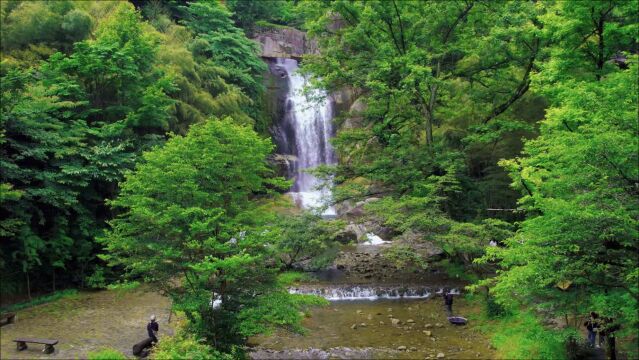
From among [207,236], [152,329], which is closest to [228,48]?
[152,329]

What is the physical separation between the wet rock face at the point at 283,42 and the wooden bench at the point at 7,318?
31594 millimetres

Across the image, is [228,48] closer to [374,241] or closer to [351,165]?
[351,165]

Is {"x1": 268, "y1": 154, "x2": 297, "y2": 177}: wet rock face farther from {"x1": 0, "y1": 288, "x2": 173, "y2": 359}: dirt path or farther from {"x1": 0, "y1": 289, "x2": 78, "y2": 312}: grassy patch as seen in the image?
{"x1": 0, "y1": 289, "x2": 78, "y2": 312}: grassy patch

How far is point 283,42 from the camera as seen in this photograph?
44.3 metres

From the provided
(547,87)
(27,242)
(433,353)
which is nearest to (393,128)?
(547,87)

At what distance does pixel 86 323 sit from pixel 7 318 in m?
2.50

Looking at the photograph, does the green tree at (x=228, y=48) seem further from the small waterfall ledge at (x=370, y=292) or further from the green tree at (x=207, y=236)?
the green tree at (x=207, y=236)

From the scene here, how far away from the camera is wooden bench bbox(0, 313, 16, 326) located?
1502cm

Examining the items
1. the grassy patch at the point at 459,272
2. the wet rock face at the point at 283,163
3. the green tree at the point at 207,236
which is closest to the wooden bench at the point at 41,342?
the green tree at the point at 207,236

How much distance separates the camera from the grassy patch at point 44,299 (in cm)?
1683

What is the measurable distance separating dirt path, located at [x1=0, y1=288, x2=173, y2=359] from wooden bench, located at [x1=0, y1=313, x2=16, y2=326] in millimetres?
148

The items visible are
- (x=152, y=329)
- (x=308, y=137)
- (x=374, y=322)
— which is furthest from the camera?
(x=308, y=137)

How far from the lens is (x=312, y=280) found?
839 inches

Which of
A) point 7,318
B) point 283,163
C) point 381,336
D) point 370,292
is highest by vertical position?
point 283,163
